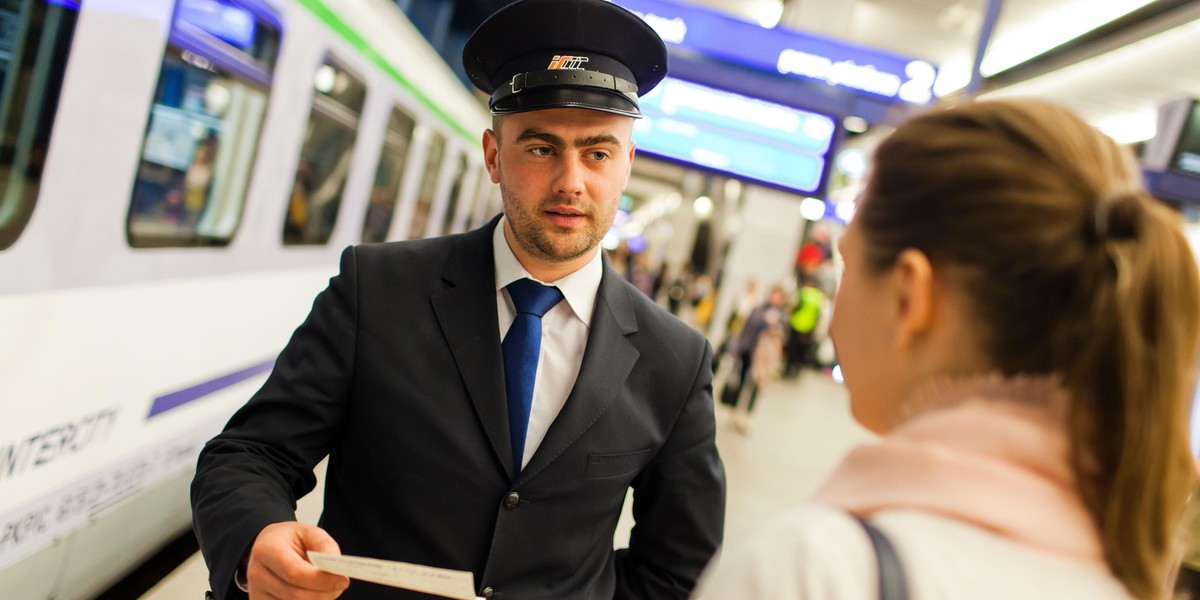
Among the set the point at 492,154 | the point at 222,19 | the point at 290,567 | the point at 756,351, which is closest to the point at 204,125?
the point at 222,19

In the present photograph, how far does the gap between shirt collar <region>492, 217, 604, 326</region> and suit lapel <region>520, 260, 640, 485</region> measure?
0.8 inches

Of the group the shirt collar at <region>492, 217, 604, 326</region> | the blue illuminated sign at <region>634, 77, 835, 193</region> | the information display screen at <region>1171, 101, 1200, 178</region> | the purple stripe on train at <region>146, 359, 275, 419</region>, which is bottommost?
the purple stripe on train at <region>146, 359, 275, 419</region>

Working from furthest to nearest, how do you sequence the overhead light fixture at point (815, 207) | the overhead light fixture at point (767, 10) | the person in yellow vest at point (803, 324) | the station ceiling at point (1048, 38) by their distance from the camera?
1. the person in yellow vest at point (803, 324)
2. the overhead light fixture at point (767, 10)
3. the station ceiling at point (1048, 38)
4. the overhead light fixture at point (815, 207)

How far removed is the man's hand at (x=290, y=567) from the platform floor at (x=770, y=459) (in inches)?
89.8

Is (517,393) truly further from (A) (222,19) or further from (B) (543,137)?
(A) (222,19)

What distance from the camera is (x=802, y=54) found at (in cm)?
531

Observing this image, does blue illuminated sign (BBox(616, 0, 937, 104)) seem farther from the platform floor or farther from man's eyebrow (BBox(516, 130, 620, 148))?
man's eyebrow (BBox(516, 130, 620, 148))

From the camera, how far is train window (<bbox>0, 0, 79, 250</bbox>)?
2.15 m

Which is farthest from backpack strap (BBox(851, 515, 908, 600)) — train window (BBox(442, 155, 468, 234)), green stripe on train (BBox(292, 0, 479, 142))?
train window (BBox(442, 155, 468, 234))

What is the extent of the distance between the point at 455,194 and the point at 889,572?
8165 mm

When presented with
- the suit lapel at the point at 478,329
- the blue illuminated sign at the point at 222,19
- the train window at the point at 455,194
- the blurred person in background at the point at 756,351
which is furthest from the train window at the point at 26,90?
the blurred person in background at the point at 756,351

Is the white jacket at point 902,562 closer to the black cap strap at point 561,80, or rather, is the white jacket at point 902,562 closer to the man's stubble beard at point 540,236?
the man's stubble beard at point 540,236

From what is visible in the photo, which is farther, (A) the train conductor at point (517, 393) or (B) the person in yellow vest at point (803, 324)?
(B) the person in yellow vest at point (803, 324)

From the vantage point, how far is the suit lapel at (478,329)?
151 centimetres
